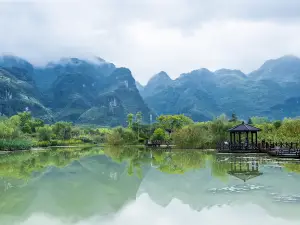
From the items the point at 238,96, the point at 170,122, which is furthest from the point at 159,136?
the point at 238,96

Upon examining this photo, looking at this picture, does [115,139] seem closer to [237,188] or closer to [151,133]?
[151,133]

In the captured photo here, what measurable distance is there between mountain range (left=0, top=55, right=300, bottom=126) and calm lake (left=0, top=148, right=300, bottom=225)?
112m

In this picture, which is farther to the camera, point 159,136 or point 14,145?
point 159,136

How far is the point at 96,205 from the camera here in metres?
11.1

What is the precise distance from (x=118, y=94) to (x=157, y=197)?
154 m

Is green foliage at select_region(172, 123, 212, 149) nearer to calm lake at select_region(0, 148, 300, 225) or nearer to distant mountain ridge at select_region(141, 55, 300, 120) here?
calm lake at select_region(0, 148, 300, 225)

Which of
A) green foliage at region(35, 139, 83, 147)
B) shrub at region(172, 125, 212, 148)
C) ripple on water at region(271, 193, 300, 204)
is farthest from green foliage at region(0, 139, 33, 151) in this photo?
ripple on water at region(271, 193, 300, 204)

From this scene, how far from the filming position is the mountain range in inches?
5344

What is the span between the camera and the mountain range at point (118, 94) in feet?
445

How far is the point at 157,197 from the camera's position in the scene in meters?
12.2

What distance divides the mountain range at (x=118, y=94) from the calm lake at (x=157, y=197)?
11209cm

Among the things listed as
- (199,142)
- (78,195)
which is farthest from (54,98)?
(78,195)

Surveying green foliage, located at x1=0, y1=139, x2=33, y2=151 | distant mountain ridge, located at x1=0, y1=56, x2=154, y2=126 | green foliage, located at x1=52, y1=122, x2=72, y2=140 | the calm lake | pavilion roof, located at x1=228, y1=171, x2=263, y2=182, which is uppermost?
distant mountain ridge, located at x1=0, y1=56, x2=154, y2=126

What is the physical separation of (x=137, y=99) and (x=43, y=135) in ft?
386
